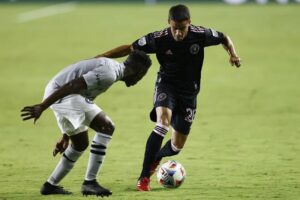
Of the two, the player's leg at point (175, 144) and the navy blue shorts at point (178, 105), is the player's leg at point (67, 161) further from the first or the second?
the player's leg at point (175, 144)

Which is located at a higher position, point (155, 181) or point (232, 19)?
point (155, 181)

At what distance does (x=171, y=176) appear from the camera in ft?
35.9

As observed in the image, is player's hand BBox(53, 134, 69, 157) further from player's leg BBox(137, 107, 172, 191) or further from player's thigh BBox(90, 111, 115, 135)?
player's leg BBox(137, 107, 172, 191)

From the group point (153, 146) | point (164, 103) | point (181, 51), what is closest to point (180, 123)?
point (164, 103)

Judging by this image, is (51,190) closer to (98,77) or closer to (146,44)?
(98,77)

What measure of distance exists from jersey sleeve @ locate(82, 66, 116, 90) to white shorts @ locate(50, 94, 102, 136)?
0.79ft

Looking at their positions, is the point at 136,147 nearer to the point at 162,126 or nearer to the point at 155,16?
the point at 162,126

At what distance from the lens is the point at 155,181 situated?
11586 millimetres

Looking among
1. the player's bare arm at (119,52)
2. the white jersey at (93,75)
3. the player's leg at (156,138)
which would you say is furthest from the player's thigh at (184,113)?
the white jersey at (93,75)

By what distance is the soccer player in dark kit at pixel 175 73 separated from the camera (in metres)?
10.8

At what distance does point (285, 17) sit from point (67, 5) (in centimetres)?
1242

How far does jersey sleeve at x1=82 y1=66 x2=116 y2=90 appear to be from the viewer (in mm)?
9789

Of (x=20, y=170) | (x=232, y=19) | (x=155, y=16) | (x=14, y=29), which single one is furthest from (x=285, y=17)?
(x=20, y=170)

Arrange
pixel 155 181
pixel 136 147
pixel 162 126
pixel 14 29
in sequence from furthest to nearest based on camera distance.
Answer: pixel 14 29 < pixel 136 147 < pixel 155 181 < pixel 162 126
